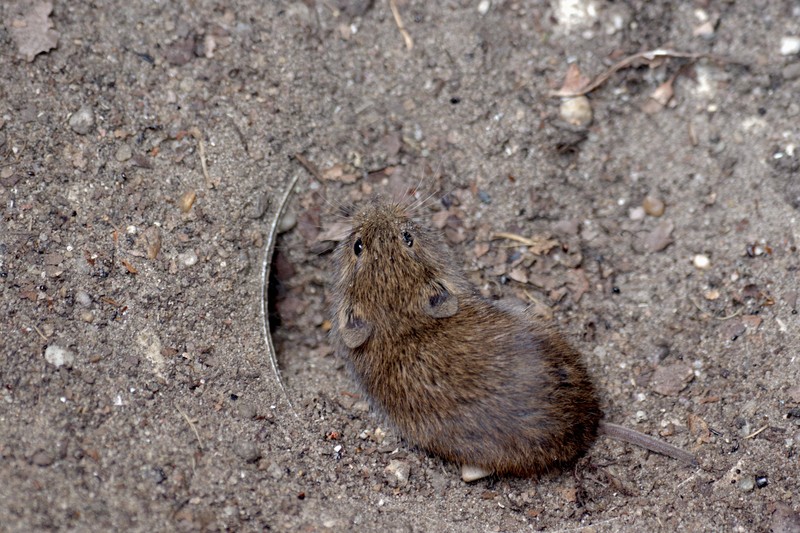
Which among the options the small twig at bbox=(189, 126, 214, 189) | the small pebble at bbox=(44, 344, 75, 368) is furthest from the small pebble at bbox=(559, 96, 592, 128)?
the small pebble at bbox=(44, 344, 75, 368)

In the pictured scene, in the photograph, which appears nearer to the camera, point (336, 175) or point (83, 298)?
point (83, 298)

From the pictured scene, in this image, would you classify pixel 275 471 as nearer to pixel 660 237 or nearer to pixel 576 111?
pixel 660 237

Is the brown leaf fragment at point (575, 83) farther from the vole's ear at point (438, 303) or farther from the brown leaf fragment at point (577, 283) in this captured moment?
the vole's ear at point (438, 303)

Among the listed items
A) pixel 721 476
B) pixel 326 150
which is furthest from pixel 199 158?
pixel 721 476

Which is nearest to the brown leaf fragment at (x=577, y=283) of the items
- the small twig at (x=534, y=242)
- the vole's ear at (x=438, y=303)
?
the small twig at (x=534, y=242)

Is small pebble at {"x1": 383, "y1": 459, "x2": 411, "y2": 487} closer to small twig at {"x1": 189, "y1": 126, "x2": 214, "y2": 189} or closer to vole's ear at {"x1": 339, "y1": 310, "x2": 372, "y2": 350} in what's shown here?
vole's ear at {"x1": 339, "y1": 310, "x2": 372, "y2": 350}

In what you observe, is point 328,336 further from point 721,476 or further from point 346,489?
point 721,476

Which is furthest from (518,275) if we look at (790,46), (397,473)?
(790,46)
